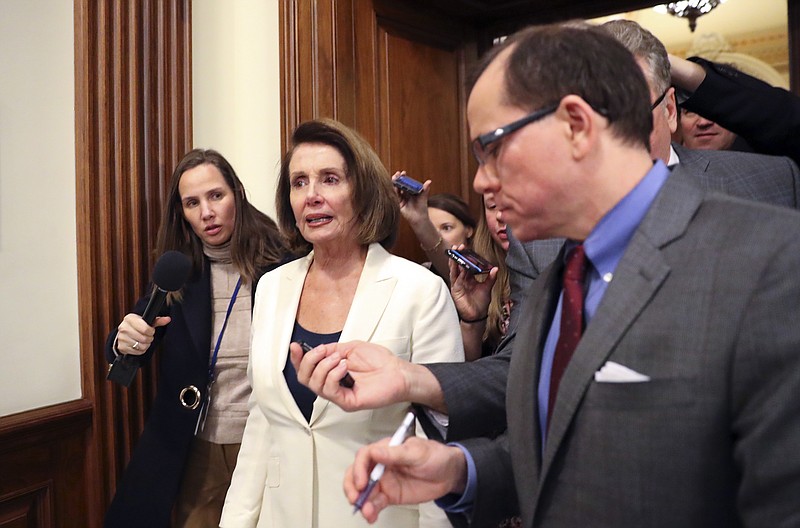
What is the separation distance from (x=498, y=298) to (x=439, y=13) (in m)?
1.68

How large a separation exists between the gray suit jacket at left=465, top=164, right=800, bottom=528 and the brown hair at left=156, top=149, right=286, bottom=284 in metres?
1.75

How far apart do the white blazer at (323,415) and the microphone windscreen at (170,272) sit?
258mm

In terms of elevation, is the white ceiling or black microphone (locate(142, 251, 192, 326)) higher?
the white ceiling

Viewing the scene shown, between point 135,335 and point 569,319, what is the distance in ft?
5.23

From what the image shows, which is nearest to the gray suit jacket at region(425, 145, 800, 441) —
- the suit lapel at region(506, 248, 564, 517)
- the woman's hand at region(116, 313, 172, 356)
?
the suit lapel at region(506, 248, 564, 517)

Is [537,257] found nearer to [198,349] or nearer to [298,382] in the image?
[298,382]

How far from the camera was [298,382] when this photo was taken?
6.15ft

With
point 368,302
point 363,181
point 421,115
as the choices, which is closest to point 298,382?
point 368,302

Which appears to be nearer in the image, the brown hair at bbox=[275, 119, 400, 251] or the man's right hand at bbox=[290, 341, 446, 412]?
the man's right hand at bbox=[290, 341, 446, 412]

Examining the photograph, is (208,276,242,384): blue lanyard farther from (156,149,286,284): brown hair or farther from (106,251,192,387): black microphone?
(106,251,192,387): black microphone

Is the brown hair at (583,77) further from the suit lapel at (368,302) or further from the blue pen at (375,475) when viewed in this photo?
the suit lapel at (368,302)

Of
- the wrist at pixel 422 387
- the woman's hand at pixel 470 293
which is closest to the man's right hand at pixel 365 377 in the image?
the wrist at pixel 422 387

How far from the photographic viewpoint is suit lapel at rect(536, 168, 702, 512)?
907 millimetres

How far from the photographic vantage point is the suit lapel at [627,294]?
2.97 feet
